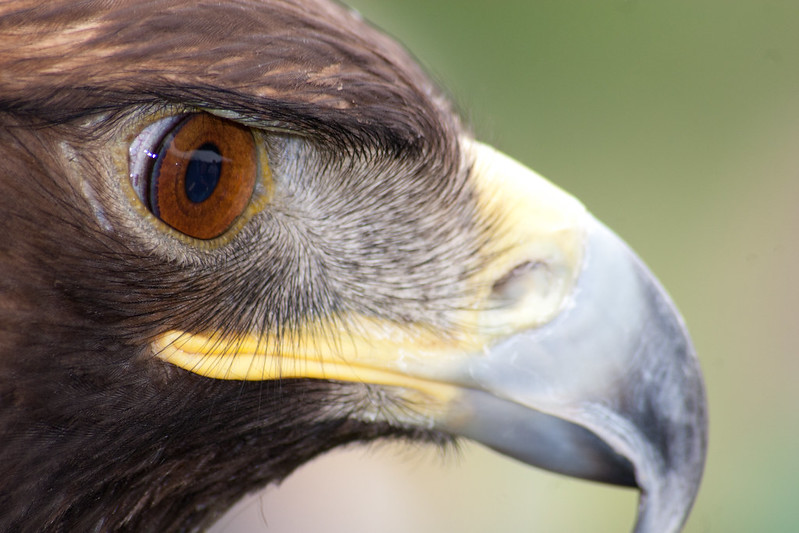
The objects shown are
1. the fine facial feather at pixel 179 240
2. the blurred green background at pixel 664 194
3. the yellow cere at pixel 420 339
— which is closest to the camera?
the fine facial feather at pixel 179 240

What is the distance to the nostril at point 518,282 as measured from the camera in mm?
1337

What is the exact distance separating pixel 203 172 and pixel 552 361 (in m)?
0.55

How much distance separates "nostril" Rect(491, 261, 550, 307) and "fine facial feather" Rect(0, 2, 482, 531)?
52 millimetres

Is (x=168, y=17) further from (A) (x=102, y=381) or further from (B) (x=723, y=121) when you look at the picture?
(B) (x=723, y=121)

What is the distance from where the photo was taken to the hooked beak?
1.31 meters

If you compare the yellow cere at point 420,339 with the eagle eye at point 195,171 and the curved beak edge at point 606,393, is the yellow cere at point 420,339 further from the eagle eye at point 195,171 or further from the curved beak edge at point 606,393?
the eagle eye at point 195,171

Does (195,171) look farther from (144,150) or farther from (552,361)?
(552,361)

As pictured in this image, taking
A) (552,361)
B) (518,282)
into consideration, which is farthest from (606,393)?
(518,282)

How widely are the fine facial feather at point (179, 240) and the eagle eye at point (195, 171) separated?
1.0 inches

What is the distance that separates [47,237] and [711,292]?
3453 mm

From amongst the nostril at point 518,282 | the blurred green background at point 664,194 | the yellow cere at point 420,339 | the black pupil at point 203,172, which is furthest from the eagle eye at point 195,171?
the blurred green background at point 664,194

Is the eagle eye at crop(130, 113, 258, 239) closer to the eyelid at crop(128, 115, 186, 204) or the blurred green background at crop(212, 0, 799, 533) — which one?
the eyelid at crop(128, 115, 186, 204)

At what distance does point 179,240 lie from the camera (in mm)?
1206

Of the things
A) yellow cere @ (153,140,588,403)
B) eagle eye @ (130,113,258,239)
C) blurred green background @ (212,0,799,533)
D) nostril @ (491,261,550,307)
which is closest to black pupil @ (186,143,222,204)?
eagle eye @ (130,113,258,239)
